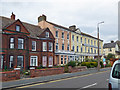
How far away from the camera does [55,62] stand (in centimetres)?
3136

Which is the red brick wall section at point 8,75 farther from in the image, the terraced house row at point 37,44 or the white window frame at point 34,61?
the white window frame at point 34,61

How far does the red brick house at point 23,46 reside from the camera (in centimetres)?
2112

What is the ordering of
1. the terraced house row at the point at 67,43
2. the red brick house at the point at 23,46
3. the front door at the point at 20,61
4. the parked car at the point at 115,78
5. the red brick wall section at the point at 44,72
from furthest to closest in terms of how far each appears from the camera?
the terraced house row at the point at 67,43 < the front door at the point at 20,61 < the red brick house at the point at 23,46 < the red brick wall section at the point at 44,72 < the parked car at the point at 115,78

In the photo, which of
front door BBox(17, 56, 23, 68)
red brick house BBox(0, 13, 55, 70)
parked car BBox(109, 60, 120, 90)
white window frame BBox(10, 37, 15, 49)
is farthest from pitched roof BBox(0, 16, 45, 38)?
parked car BBox(109, 60, 120, 90)

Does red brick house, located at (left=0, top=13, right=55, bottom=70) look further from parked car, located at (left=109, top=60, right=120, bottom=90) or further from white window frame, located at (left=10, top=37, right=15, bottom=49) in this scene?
parked car, located at (left=109, top=60, right=120, bottom=90)

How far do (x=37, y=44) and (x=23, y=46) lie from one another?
425cm

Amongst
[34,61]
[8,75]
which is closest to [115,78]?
[8,75]

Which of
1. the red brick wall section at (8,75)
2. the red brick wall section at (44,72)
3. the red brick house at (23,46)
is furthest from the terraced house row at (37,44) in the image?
the red brick wall section at (8,75)

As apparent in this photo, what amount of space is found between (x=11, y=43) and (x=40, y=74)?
9053 mm

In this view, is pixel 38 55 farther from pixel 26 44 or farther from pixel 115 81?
pixel 115 81

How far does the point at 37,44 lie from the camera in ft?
88.2

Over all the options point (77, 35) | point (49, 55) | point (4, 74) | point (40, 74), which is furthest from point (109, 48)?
point (4, 74)

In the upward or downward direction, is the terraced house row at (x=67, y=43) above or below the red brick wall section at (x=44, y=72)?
above

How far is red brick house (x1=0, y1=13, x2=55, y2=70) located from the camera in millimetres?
21125
